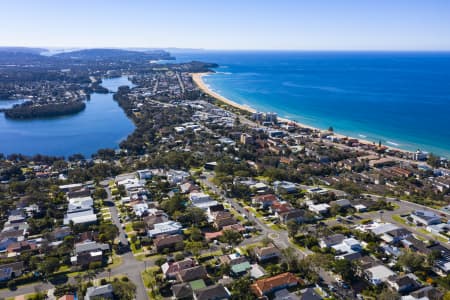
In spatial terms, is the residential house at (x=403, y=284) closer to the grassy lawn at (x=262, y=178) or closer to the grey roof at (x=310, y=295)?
the grey roof at (x=310, y=295)

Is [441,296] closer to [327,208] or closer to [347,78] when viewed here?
[327,208]

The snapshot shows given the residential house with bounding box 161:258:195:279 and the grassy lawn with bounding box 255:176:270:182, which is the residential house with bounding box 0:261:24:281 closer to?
the residential house with bounding box 161:258:195:279

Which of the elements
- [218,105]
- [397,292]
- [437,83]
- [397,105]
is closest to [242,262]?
[397,292]

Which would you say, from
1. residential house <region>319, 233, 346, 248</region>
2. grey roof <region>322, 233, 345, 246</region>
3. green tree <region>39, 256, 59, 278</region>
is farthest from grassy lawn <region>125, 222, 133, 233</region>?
grey roof <region>322, 233, 345, 246</region>

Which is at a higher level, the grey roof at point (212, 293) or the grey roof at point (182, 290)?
the grey roof at point (212, 293)

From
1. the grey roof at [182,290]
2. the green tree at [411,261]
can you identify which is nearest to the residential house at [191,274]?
the grey roof at [182,290]
